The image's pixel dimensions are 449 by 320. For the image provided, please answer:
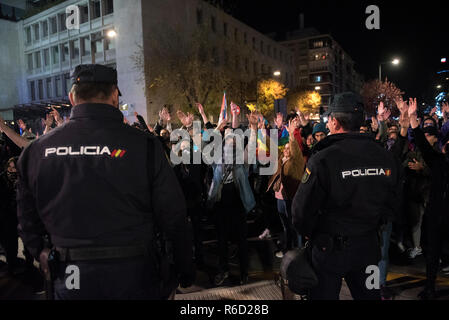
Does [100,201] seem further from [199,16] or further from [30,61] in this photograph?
[30,61]

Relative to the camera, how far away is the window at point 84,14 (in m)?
35.8

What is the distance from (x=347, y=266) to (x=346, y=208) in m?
0.43

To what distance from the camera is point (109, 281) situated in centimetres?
185

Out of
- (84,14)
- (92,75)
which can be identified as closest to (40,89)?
(84,14)

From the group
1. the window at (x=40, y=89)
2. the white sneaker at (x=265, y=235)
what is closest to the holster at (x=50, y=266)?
the white sneaker at (x=265, y=235)

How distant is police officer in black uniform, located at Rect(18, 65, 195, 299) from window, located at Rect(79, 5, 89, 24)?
40034mm

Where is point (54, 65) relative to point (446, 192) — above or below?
above

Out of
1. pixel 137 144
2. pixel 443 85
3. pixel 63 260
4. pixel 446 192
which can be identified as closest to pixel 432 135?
pixel 446 192

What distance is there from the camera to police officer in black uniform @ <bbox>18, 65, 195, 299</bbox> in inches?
73.2

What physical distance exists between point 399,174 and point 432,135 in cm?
310
